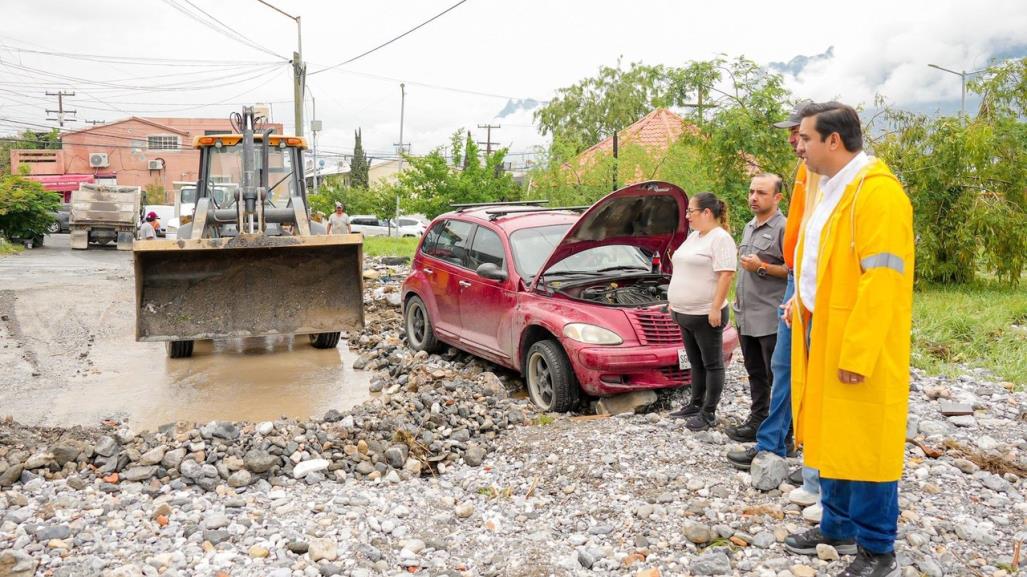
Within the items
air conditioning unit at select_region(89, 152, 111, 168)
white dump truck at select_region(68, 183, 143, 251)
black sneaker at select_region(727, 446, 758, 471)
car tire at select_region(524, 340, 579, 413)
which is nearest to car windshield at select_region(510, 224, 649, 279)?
car tire at select_region(524, 340, 579, 413)

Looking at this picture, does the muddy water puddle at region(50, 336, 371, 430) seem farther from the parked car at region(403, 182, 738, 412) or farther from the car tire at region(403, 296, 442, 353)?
the parked car at region(403, 182, 738, 412)

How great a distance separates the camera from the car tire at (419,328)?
364 inches

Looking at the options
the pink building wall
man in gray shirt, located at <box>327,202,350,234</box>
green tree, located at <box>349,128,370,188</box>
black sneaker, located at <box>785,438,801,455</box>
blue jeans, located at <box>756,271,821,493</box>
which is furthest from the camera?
green tree, located at <box>349,128,370,188</box>

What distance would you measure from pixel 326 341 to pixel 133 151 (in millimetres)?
55407

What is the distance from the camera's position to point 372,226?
142 ft

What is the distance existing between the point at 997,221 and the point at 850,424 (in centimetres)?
1197

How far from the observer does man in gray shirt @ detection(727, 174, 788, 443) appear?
201 inches

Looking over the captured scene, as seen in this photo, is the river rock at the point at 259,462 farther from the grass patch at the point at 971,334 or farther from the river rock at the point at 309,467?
the grass patch at the point at 971,334

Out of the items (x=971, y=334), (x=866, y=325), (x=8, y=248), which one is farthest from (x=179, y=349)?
(x=8, y=248)

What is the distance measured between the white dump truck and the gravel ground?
Answer: 2363cm

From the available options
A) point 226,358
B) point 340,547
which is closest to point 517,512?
point 340,547

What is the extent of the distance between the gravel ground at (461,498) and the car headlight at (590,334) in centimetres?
63

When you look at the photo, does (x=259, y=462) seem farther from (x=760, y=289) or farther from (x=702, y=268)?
(x=760, y=289)

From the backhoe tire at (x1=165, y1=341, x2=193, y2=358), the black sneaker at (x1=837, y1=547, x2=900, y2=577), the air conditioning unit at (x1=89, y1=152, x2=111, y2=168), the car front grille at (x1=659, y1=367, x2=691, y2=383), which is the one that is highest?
the air conditioning unit at (x1=89, y1=152, x2=111, y2=168)
